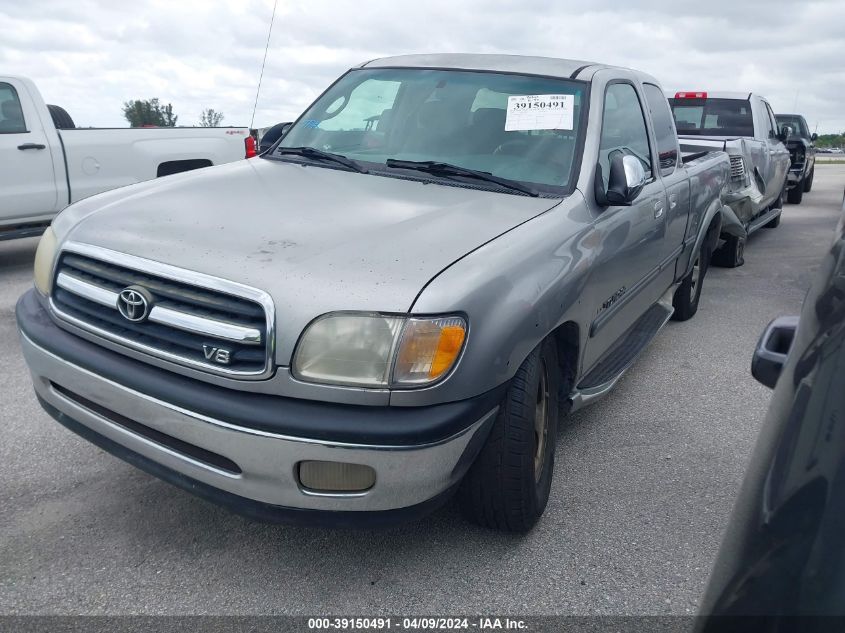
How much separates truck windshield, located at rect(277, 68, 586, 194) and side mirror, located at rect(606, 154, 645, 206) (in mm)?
176

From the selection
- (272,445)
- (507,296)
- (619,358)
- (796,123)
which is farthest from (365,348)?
(796,123)

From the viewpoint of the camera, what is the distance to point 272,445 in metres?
2.21

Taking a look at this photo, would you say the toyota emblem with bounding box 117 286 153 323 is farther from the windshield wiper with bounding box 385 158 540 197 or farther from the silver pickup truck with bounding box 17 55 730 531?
the windshield wiper with bounding box 385 158 540 197

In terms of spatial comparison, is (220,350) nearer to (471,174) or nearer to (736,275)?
(471,174)

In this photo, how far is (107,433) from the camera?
2.60 meters

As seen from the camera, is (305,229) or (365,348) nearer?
(365,348)

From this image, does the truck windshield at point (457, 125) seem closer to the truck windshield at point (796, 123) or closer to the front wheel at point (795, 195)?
the front wheel at point (795, 195)

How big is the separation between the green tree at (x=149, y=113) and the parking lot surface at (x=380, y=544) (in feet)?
24.8

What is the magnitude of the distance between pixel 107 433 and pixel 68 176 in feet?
18.4

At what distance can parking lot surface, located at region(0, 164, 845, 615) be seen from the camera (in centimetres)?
248

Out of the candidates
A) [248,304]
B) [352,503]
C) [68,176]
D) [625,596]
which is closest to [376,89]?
[248,304]

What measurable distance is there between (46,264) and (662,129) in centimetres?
358

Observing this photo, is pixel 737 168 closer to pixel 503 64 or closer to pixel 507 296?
pixel 503 64

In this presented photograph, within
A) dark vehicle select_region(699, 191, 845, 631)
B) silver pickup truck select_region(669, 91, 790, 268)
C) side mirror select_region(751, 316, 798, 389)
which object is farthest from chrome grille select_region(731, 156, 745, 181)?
dark vehicle select_region(699, 191, 845, 631)
